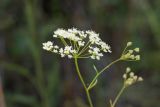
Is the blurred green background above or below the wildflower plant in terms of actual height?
above

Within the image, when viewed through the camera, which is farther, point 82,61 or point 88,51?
point 82,61

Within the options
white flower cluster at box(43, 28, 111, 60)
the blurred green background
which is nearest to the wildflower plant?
white flower cluster at box(43, 28, 111, 60)

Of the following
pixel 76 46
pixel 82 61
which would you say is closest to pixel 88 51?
pixel 76 46

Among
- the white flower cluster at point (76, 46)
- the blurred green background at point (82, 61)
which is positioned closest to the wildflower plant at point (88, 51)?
the white flower cluster at point (76, 46)

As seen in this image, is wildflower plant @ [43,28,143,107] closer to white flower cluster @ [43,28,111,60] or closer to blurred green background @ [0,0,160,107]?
white flower cluster @ [43,28,111,60]

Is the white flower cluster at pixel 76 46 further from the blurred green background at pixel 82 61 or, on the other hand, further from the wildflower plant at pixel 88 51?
the blurred green background at pixel 82 61

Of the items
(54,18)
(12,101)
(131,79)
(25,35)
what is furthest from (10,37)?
(131,79)

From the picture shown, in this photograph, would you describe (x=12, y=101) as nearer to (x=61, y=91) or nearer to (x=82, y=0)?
(x=61, y=91)

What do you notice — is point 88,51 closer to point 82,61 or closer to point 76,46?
point 76,46
